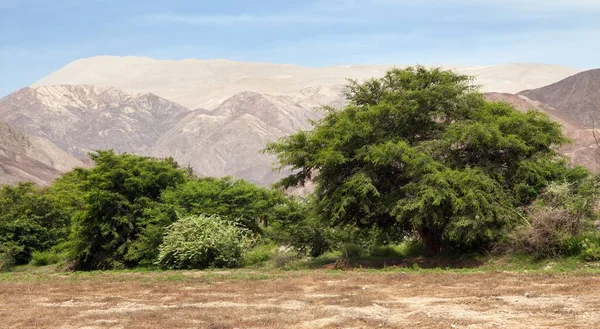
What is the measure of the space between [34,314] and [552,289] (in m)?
12.2

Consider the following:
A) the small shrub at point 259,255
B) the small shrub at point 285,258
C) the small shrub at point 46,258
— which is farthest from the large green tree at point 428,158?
the small shrub at point 46,258

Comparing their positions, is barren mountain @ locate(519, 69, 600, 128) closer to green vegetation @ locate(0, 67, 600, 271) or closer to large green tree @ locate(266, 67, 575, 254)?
green vegetation @ locate(0, 67, 600, 271)

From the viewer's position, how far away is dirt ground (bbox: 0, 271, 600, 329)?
42.3ft

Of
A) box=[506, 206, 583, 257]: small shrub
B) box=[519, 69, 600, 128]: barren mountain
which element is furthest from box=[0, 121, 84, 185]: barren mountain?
box=[506, 206, 583, 257]: small shrub

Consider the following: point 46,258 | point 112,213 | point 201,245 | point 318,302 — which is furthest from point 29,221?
point 318,302

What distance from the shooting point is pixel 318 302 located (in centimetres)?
1575

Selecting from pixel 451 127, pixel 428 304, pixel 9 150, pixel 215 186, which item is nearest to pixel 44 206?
pixel 215 186

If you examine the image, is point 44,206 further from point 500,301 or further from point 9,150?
point 9,150

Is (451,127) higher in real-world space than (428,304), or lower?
higher

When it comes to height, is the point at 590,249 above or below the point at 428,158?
below

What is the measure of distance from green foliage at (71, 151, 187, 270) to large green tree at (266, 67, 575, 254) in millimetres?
9219

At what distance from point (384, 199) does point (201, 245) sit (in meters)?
8.42

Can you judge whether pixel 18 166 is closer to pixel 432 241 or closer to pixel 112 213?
pixel 112 213

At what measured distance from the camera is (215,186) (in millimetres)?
35312
